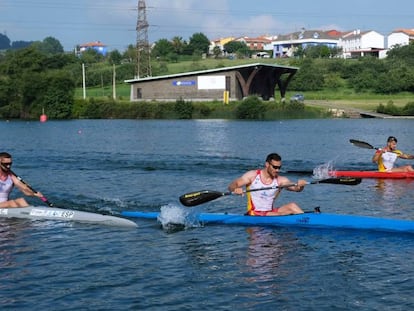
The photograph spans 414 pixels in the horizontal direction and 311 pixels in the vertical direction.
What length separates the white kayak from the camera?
1719 cm

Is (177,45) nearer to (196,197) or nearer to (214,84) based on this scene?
(214,84)

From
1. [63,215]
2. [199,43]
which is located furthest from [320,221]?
[199,43]

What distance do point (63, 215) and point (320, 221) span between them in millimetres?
6610

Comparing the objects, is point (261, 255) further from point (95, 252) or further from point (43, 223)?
point (43, 223)

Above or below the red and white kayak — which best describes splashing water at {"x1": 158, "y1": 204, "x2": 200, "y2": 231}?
below

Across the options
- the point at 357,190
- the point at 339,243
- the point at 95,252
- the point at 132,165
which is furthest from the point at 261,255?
the point at 132,165

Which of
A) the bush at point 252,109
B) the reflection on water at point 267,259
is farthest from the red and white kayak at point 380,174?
the bush at point 252,109

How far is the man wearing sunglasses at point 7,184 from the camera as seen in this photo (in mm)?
17344

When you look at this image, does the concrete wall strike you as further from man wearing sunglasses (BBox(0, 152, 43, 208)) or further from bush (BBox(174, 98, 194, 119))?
man wearing sunglasses (BBox(0, 152, 43, 208))

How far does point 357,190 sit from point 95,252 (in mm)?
11880

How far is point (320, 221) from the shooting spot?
16.3 metres

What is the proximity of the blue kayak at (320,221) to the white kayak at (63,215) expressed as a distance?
2.01 meters

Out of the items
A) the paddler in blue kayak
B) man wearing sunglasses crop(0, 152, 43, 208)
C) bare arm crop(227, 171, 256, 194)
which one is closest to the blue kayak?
bare arm crop(227, 171, 256, 194)

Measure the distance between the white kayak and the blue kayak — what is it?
201 cm
